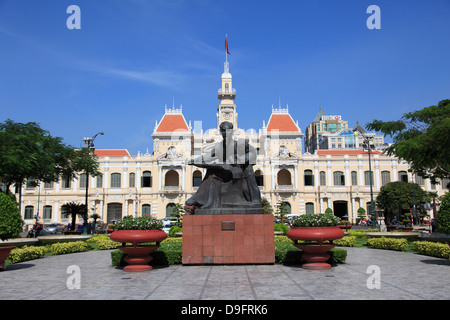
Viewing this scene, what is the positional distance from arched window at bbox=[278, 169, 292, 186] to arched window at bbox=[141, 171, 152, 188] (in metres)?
18.8

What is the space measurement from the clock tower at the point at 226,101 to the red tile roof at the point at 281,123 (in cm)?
561

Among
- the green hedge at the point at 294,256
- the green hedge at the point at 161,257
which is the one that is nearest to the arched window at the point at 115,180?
the green hedge at the point at 161,257

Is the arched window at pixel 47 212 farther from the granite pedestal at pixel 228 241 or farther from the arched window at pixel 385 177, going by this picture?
the granite pedestal at pixel 228 241

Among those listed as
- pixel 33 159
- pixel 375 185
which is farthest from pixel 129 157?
pixel 375 185

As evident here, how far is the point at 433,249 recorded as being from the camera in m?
13.2

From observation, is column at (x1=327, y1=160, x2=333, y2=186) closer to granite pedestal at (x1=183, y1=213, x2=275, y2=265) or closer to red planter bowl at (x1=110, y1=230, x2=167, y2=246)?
granite pedestal at (x1=183, y1=213, x2=275, y2=265)

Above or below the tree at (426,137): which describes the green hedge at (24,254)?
below

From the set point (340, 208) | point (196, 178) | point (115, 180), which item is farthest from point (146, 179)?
point (340, 208)

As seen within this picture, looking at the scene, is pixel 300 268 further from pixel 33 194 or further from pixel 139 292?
pixel 33 194

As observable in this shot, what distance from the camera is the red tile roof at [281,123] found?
55.2m

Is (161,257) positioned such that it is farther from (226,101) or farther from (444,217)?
(226,101)

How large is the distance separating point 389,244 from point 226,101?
43.9 m

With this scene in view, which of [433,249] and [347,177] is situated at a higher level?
[347,177]

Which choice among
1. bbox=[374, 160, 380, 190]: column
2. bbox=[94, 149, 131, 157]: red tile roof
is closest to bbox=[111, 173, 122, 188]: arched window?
bbox=[94, 149, 131, 157]: red tile roof
